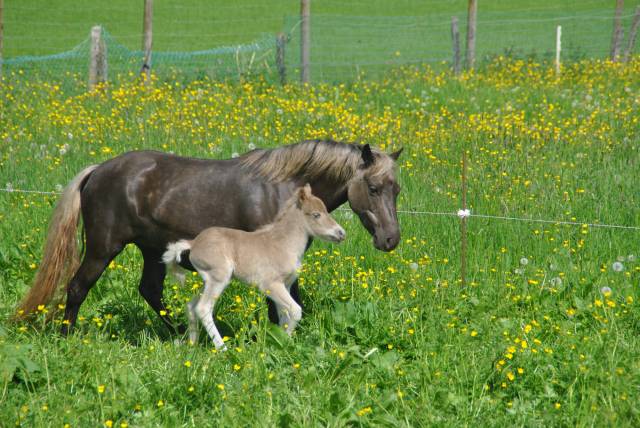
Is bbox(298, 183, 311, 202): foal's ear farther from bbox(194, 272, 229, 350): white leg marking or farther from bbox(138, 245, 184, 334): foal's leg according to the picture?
bbox(138, 245, 184, 334): foal's leg

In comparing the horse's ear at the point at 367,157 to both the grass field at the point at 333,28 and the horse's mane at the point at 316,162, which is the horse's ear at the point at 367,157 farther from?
the grass field at the point at 333,28

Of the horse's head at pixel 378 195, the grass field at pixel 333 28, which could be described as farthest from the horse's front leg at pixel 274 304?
the grass field at pixel 333 28

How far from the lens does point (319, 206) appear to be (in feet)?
18.8

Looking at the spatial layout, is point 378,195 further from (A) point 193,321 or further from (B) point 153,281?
(B) point 153,281

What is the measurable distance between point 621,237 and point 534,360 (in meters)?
2.89

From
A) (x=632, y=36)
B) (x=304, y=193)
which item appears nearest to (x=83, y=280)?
(x=304, y=193)

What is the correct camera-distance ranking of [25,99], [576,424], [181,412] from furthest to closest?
[25,99] → [181,412] → [576,424]

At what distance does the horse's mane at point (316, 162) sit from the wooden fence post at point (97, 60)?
953cm

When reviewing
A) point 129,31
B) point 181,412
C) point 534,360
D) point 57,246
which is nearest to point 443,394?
point 534,360

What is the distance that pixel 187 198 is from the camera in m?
6.21

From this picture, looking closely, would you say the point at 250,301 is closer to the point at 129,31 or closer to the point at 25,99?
the point at 25,99

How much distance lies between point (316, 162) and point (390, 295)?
1.32 m

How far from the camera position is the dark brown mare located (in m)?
6.08

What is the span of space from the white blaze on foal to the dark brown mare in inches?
13.1
